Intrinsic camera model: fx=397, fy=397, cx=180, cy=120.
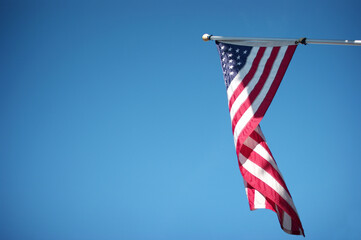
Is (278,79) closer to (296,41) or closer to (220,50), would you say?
(296,41)

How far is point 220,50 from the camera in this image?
11898 millimetres

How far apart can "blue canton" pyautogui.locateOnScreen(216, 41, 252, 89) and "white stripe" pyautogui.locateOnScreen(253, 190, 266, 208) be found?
3.13 meters


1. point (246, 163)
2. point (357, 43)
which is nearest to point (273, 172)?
point (246, 163)

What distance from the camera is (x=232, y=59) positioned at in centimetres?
1139

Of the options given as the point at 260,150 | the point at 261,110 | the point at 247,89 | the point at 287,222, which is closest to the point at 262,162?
the point at 260,150

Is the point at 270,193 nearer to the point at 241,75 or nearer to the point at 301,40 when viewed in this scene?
the point at 241,75

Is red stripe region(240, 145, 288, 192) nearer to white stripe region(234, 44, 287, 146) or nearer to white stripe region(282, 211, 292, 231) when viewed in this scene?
white stripe region(234, 44, 287, 146)

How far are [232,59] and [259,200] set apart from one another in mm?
4019

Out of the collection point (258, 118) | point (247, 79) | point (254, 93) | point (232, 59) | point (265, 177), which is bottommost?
point (265, 177)

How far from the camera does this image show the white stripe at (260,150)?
10.2 m

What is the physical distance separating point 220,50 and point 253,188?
418 centimetres

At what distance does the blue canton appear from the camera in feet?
36.4

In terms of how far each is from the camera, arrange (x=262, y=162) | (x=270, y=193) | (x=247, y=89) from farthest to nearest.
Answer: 1. (x=247, y=89)
2. (x=262, y=162)
3. (x=270, y=193)

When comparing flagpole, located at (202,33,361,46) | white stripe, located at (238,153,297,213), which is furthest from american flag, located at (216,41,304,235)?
flagpole, located at (202,33,361,46)
